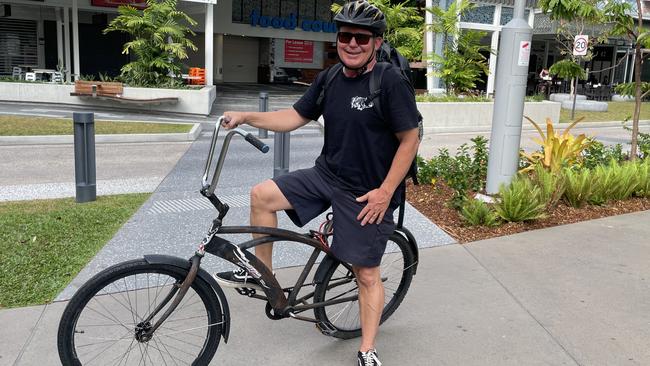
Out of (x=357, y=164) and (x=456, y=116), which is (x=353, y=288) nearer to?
(x=357, y=164)

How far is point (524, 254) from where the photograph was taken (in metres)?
5.17

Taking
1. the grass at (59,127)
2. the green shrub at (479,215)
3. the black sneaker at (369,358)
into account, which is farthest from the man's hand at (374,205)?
the grass at (59,127)

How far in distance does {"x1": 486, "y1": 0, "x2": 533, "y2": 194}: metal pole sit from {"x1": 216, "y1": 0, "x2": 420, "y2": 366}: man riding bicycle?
11.6 ft

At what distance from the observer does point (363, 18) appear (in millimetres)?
2938

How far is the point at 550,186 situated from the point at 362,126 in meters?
3.94

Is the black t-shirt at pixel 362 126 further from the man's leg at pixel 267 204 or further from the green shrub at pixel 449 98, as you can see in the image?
the green shrub at pixel 449 98

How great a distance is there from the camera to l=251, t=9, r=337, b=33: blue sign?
29266 millimetres

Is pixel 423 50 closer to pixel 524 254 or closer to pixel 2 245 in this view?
pixel 524 254

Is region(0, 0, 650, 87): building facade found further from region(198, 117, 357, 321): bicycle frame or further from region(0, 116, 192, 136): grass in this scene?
region(198, 117, 357, 321): bicycle frame

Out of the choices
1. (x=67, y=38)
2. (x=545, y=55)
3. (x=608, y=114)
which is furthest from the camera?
(x=545, y=55)

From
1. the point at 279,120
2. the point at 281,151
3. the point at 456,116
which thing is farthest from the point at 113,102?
the point at 279,120

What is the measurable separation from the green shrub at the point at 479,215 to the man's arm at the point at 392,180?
299cm

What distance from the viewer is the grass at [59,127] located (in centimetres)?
1192

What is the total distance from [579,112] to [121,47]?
60.4 ft
